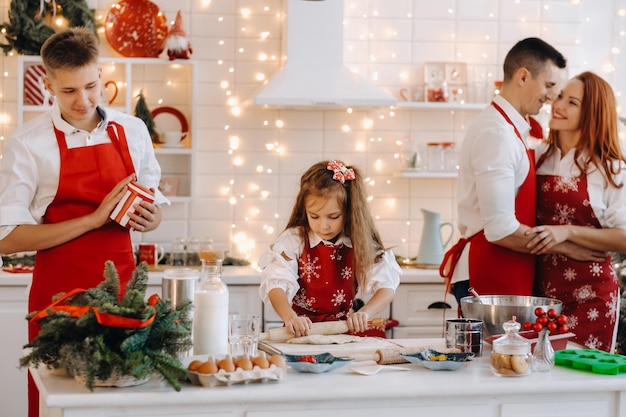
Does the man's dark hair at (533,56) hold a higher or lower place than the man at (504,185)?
higher

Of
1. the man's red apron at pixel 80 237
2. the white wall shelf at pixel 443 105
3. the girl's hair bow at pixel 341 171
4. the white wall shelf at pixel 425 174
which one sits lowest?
the man's red apron at pixel 80 237

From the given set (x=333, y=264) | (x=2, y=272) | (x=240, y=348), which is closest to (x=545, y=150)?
(x=333, y=264)

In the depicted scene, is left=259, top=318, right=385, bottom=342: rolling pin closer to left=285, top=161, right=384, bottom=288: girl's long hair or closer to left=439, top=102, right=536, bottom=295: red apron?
left=285, top=161, right=384, bottom=288: girl's long hair

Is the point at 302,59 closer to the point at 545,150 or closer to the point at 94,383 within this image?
the point at 545,150

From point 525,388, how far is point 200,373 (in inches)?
29.6

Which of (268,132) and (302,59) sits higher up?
(302,59)

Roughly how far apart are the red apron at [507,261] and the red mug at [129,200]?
1163mm

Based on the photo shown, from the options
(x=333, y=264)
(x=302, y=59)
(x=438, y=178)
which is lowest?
(x=333, y=264)

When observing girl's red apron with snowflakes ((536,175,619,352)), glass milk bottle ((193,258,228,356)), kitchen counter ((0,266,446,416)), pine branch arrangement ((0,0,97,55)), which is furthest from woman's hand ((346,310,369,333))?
pine branch arrangement ((0,0,97,55))

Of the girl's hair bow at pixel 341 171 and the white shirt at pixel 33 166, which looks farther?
the girl's hair bow at pixel 341 171

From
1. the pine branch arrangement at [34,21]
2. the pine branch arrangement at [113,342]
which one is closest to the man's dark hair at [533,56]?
the pine branch arrangement at [113,342]

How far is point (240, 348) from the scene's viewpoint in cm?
216

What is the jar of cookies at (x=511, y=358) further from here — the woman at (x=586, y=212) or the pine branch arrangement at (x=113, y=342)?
the woman at (x=586, y=212)

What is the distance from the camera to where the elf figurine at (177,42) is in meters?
4.44
